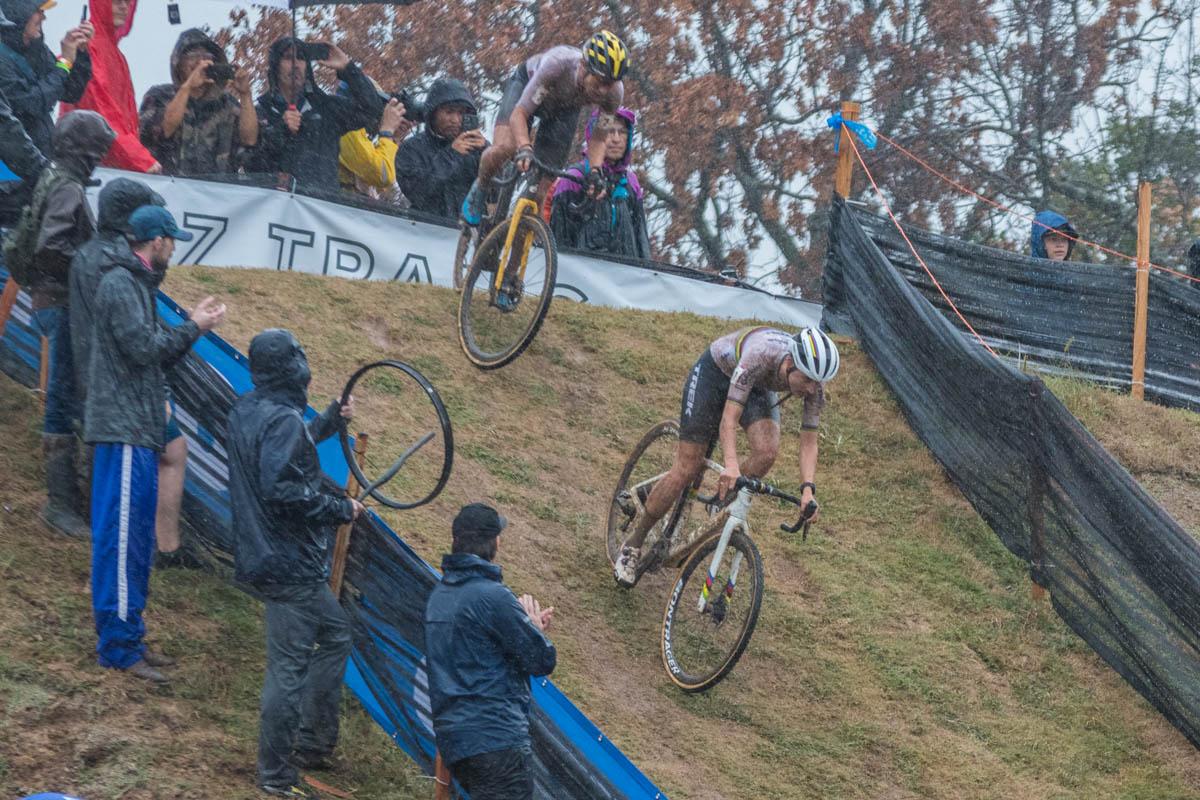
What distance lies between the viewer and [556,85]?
32.0ft

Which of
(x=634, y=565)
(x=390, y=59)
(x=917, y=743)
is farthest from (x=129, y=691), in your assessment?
(x=390, y=59)

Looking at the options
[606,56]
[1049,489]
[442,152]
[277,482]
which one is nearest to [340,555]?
[277,482]

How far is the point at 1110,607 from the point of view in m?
9.14

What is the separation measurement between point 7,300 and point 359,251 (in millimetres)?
4853

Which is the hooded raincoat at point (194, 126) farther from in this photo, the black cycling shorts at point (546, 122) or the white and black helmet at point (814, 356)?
the white and black helmet at point (814, 356)

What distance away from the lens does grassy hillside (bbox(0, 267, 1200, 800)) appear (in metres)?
6.19

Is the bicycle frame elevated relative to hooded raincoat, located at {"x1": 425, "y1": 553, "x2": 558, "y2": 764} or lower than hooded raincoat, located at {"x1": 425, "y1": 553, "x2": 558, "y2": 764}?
elevated

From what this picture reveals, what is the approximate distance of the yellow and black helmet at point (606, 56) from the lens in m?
9.40

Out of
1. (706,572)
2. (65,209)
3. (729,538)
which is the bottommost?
(706,572)

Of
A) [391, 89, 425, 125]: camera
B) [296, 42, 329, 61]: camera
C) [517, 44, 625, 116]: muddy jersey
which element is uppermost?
[296, 42, 329, 61]: camera

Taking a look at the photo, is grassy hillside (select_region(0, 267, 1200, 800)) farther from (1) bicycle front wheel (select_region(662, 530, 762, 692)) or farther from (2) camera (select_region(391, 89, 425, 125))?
(2) camera (select_region(391, 89, 425, 125))

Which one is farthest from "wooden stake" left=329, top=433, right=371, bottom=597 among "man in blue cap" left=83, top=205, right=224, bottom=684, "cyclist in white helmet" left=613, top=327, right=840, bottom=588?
"cyclist in white helmet" left=613, top=327, right=840, bottom=588

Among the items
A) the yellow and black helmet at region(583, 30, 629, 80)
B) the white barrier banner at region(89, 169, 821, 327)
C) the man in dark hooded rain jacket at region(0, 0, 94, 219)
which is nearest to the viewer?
the man in dark hooded rain jacket at region(0, 0, 94, 219)

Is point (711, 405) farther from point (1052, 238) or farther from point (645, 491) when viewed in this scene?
point (1052, 238)
